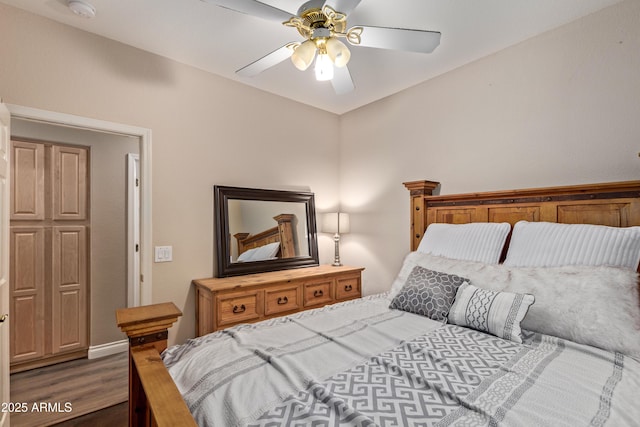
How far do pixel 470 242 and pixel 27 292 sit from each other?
11.9ft

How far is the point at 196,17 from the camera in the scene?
78.3 inches

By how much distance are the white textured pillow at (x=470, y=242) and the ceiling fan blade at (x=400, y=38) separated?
1205 millimetres

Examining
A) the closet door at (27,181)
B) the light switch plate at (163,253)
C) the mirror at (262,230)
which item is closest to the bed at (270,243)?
the mirror at (262,230)

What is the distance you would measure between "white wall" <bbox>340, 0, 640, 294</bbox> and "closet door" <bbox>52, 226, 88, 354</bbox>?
104 inches

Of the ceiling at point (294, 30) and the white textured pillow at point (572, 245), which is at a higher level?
the ceiling at point (294, 30)

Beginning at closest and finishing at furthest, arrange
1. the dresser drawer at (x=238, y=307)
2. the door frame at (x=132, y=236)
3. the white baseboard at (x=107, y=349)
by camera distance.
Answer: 1. the dresser drawer at (x=238, y=307)
2. the white baseboard at (x=107, y=349)
3. the door frame at (x=132, y=236)

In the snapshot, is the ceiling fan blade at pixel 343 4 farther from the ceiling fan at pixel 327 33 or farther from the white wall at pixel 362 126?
the white wall at pixel 362 126

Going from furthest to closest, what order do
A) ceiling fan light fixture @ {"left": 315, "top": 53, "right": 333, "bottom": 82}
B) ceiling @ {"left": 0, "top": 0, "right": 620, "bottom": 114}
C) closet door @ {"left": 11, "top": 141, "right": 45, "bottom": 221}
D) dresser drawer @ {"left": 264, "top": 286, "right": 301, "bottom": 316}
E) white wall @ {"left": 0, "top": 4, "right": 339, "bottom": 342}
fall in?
closet door @ {"left": 11, "top": 141, "right": 45, "bottom": 221} < dresser drawer @ {"left": 264, "top": 286, "right": 301, "bottom": 316} < white wall @ {"left": 0, "top": 4, "right": 339, "bottom": 342} < ceiling @ {"left": 0, "top": 0, "right": 620, "bottom": 114} < ceiling fan light fixture @ {"left": 315, "top": 53, "right": 333, "bottom": 82}

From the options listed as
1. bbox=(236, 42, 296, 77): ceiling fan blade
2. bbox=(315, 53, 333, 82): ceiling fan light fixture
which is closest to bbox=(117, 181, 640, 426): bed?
bbox=(315, 53, 333, 82): ceiling fan light fixture

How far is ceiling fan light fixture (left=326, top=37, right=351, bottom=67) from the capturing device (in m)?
1.65

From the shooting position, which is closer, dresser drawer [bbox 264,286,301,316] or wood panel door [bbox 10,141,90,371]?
dresser drawer [bbox 264,286,301,316]

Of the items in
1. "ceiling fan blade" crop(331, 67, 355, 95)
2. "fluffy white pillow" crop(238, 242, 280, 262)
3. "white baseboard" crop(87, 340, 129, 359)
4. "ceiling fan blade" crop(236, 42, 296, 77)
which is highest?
"ceiling fan blade" crop(236, 42, 296, 77)

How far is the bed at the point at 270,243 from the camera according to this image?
286 cm

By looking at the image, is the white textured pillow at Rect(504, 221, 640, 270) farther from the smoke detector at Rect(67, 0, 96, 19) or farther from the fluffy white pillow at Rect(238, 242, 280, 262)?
the smoke detector at Rect(67, 0, 96, 19)
